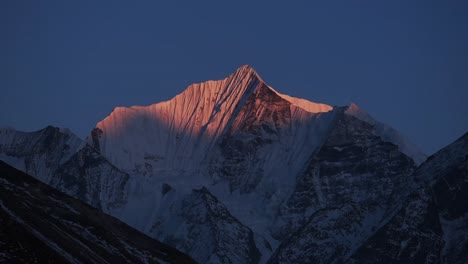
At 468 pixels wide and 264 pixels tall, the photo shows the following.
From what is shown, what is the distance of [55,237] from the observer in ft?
556

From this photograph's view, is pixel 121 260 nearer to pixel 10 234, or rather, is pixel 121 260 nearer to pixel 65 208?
pixel 65 208

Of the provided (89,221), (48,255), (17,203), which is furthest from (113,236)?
(48,255)

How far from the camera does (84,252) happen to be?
558 feet

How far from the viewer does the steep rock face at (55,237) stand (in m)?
139

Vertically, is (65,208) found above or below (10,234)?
above

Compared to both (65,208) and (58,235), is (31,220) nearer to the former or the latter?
(58,235)

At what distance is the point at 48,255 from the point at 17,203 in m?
37.3

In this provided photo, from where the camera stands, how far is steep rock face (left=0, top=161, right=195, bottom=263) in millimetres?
138625

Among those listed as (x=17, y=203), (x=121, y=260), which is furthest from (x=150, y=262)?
(x=17, y=203)

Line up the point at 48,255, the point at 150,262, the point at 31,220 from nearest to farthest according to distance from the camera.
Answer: the point at 48,255, the point at 31,220, the point at 150,262

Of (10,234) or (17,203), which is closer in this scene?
(10,234)

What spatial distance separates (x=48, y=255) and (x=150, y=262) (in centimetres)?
4649

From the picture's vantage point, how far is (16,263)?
13138 centimetres

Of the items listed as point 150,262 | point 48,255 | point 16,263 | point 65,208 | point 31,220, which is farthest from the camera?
point 65,208
